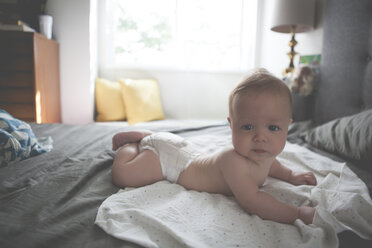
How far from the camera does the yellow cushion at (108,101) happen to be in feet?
9.11

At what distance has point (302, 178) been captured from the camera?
2.70ft

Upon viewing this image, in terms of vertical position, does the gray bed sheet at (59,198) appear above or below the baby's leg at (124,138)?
below

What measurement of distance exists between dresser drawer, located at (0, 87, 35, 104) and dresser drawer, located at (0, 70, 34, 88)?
0.04 m

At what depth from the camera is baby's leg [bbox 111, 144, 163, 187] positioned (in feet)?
2.58

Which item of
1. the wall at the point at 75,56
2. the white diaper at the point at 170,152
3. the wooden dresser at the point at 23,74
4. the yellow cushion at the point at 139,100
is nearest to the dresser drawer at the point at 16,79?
the wooden dresser at the point at 23,74

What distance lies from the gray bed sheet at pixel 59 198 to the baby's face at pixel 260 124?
273mm

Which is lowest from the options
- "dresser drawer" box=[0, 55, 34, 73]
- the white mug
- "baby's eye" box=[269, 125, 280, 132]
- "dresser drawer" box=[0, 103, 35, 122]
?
"dresser drawer" box=[0, 103, 35, 122]

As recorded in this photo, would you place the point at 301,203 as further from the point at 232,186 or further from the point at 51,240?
the point at 51,240

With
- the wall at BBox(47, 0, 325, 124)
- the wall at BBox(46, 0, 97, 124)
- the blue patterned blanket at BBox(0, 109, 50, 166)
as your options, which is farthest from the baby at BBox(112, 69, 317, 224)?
the wall at BBox(46, 0, 97, 124)

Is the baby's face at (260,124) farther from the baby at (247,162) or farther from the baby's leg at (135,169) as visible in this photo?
the baby's leg at (135,169)

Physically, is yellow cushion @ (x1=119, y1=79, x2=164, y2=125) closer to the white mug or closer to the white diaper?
the white mug

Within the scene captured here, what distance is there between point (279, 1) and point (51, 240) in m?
2.19

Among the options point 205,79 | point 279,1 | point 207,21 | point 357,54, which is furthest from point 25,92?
point 357,54

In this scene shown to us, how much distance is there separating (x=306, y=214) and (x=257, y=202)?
118mm
